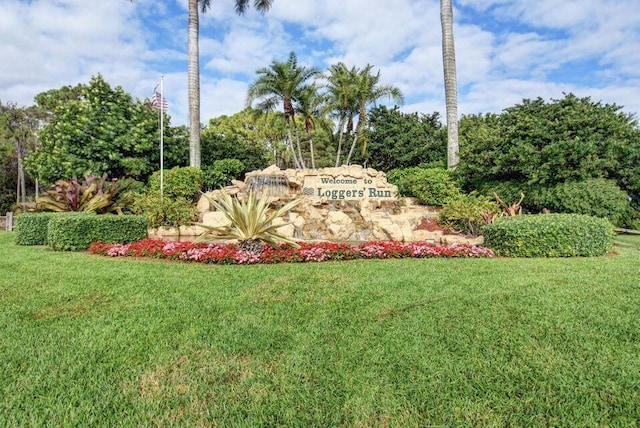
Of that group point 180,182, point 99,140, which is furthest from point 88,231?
point 99,140

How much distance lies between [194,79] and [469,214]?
39.2 ft

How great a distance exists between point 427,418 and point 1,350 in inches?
126

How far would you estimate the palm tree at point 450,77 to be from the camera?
14.5 m

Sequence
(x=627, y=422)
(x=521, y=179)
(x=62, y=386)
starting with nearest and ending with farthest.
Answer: (x=627, y=422) → (x=62, y=386) → (x=521, y=179)

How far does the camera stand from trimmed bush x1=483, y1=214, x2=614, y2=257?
6836 millimetres

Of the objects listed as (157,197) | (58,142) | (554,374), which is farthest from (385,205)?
(58,142)

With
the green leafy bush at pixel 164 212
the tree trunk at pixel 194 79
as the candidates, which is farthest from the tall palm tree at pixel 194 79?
the green leafy bush at pixel 164 212

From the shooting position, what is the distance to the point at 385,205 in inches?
550

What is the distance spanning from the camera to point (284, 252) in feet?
21.8

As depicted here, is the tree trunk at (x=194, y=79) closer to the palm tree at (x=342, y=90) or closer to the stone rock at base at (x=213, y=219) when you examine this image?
the stone rock at base at (x=213, y=219)

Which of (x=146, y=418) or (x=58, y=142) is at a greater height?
(x=58, y=142)

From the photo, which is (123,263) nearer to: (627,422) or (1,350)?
(1,350)

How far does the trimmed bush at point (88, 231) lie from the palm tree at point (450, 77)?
1163 cm

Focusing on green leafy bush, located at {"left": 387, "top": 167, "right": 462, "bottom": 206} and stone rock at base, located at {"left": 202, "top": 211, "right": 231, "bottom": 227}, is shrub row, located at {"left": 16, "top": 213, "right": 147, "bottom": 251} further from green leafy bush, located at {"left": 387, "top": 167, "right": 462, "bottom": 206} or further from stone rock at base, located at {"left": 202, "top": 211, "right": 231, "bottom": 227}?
green leafy bush, located at {"left": 387, "top": 167, "right": 462, "bottom": 206}
